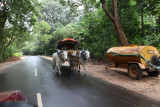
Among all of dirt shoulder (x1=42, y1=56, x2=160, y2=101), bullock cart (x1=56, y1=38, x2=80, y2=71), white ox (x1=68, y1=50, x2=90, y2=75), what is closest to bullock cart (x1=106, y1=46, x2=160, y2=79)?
dirt shoulder (x1=42, y1=56, x2=160, y2=101)

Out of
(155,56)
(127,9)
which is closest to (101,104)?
(155,56)

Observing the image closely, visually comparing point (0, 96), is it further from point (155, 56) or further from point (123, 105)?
point (155, 56)

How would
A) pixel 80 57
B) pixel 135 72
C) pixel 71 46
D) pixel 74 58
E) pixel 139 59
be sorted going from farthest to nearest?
pixel 71 46 < pixel 74 58 < pixel 80 57 < pixel 135 72 < pixel 139 59

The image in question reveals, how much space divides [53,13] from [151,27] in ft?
118

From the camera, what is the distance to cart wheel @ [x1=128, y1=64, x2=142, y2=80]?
322 inches

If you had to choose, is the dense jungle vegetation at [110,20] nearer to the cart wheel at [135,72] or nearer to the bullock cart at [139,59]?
the bullock cart at [139,59]

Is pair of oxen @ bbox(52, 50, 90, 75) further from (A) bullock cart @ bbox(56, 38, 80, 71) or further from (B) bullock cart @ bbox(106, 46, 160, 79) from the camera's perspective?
(B) bullock cart @ bbox(106, 46, 160, 79)

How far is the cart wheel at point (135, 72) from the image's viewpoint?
818 cm

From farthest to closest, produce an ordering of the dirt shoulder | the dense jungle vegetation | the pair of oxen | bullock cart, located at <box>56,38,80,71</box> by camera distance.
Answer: the dense jungle vegetation → bullock cart, located at <box>56,38,80,71</box> → the pair of oxen → the dirt shoulder

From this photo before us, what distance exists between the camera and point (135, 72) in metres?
8.60

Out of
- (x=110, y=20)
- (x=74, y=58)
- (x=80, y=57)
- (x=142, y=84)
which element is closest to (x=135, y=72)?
(x=142, y=84)

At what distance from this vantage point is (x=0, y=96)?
200 cm

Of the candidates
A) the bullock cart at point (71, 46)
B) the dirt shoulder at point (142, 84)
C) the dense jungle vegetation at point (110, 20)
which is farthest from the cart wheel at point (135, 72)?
the bullock cart at point (71, 46)

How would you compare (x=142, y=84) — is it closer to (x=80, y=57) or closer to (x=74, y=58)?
(x=80, y=57)
